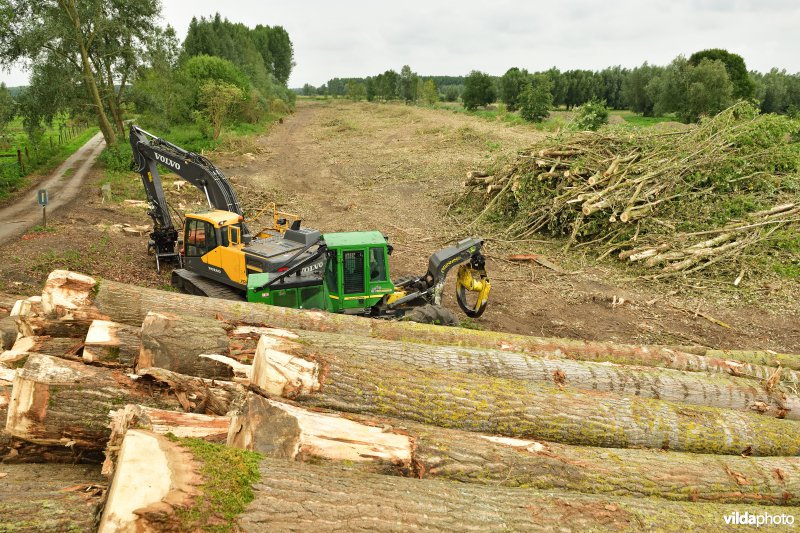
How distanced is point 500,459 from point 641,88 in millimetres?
63644

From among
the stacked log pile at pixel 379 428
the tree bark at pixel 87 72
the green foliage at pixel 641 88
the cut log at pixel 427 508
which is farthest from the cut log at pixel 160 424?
the green foliage at pixel 641 88

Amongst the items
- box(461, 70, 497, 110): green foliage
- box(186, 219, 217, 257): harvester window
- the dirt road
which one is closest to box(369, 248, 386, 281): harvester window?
box(186, 219, 217, 257): harvester window

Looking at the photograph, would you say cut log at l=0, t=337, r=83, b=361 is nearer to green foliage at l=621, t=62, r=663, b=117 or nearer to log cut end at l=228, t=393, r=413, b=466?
log cut end at l=228, t=393, r=413, b=466

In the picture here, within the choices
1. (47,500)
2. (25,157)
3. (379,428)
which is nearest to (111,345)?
(47,500)

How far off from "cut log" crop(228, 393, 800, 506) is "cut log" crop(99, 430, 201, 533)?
0.70 meters

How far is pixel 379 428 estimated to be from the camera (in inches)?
156

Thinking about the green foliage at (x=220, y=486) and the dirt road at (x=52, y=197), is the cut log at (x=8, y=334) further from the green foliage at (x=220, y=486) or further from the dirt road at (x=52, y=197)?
the dirt road at (x=52, y=197)

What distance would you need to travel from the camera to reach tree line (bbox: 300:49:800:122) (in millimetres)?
41844

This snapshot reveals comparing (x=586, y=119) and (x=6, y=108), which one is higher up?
(x=6, y=108)

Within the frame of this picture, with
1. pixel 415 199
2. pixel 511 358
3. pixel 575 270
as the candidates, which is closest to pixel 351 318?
pixel 511 358

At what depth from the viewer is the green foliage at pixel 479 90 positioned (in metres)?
62.3

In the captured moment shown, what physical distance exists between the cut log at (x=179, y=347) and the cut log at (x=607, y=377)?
3.85ft

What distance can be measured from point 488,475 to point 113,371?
3259 mm

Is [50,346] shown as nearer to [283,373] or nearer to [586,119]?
[283,373]
